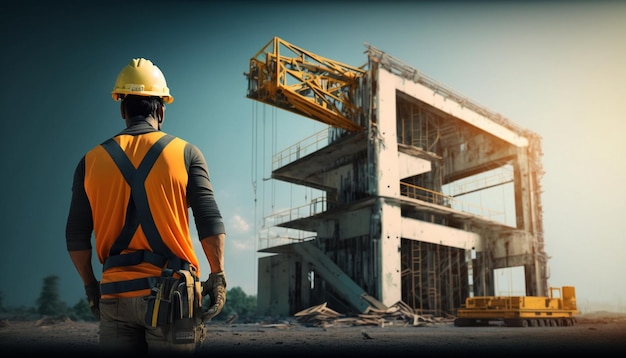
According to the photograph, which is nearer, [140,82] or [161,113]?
[140,82]

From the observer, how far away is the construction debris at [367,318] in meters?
19.5

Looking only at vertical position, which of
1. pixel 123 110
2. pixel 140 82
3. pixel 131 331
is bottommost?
pixel 131 331

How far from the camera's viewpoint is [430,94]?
88.9ft

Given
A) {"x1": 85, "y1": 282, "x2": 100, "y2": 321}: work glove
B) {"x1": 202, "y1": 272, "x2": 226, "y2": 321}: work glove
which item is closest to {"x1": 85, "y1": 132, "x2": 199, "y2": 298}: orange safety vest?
{"x1": 202, "y1": 272, "x2": 226, "y2": 321}: work glove

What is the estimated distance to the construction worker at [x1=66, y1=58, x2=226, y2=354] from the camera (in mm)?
2369

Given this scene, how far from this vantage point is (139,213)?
2.43 meters

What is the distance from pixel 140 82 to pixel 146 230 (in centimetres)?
82

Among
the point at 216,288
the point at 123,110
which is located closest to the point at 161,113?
the point at 123,110

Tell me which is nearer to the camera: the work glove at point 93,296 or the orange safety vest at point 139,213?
the orange safety vest at point 139,213

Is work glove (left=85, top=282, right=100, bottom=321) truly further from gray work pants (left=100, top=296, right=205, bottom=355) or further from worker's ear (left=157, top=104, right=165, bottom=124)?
worker's ear (left=157, top=104, right=165, bottom=124)

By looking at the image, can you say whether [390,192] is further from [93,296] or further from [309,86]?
[93,296]

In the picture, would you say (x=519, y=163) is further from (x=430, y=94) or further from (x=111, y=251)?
(x=111, y=251)

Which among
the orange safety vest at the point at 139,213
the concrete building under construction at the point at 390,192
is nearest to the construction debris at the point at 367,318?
the concrete building under construction at the point at 390,192

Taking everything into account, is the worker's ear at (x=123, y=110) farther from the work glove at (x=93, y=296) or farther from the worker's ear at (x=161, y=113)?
the work glove at (x=93, y=296)
